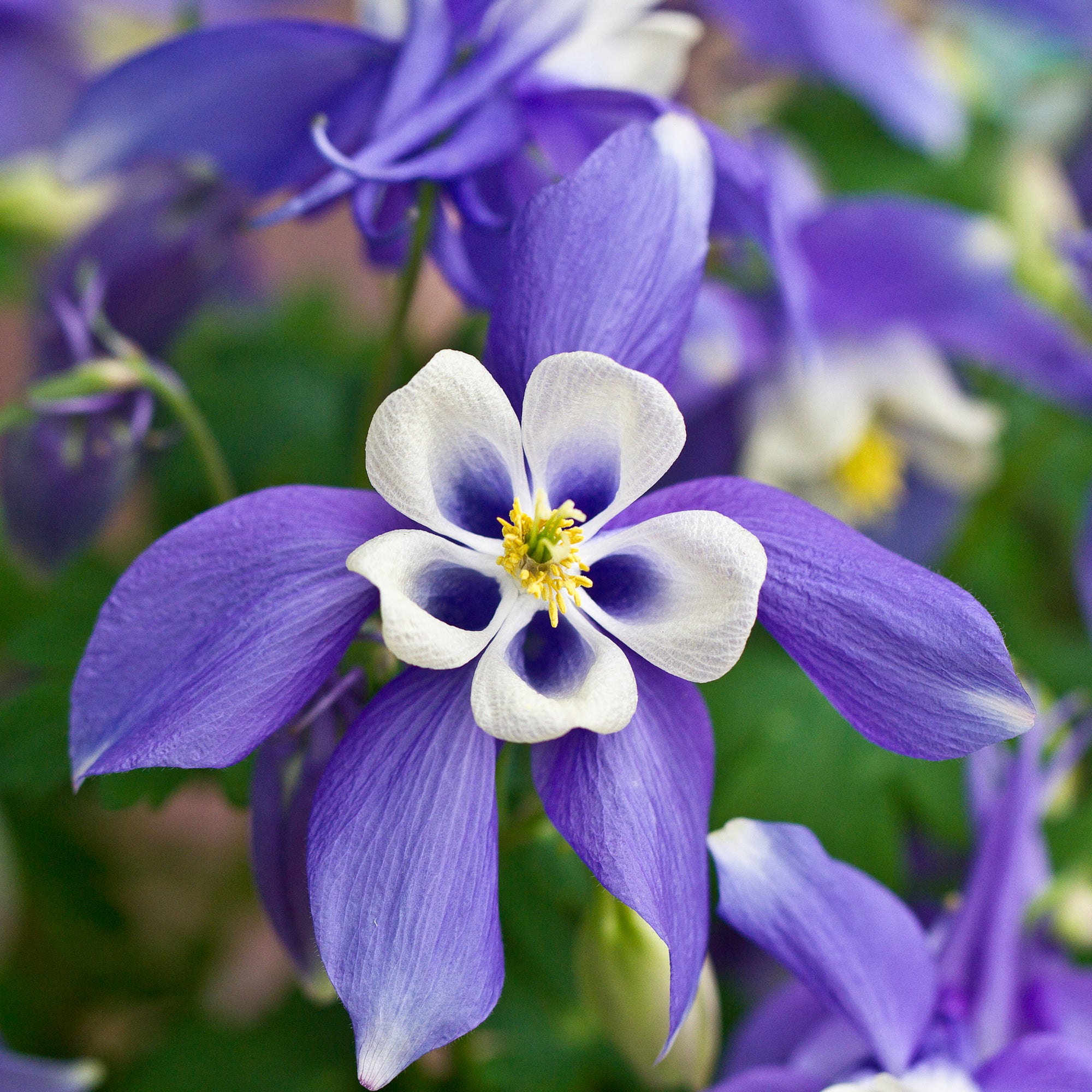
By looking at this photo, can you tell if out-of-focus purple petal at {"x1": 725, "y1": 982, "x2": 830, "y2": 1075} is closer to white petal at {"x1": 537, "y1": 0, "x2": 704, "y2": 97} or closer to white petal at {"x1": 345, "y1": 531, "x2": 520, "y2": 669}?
white petal at {"x1": 345, "y1": 531, "x2": 520, "y2": 669}

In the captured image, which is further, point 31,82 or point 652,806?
point 31,82

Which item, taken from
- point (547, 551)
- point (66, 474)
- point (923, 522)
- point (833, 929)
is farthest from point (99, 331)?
point (923, 522)

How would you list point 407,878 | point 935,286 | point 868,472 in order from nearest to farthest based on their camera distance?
1. point 407,878
2. point 935,286
3. point 868,472

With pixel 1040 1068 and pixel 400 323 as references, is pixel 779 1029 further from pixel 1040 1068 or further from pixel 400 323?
pixel 400 323

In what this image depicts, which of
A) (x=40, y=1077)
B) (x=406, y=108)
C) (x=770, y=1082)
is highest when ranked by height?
(x=406, y=108)

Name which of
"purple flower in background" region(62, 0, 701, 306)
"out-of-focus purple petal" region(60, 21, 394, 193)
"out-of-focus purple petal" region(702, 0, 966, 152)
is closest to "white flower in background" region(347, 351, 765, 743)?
"purple flower in background" region(62, 0, 701, 306)

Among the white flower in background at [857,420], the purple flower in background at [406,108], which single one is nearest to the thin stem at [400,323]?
the purple flower in background at [406,108]
